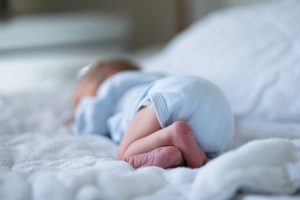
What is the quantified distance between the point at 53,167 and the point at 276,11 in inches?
32.0

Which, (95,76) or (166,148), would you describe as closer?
(166,148)

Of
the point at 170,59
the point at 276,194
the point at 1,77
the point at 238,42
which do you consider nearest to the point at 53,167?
the point at 276,194

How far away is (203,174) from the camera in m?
0.56

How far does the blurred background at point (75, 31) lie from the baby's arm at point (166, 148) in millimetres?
1316

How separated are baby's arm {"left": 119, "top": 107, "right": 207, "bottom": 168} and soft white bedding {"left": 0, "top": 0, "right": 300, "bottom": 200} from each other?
0.04 meters

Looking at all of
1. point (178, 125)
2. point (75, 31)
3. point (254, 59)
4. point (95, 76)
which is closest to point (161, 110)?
point (178, 125)

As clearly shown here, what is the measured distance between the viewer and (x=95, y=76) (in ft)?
4.00

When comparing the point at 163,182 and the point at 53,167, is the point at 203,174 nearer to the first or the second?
the point at 163,182

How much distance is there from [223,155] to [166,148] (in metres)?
0.12

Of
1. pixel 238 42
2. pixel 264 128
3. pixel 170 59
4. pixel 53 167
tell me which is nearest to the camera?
pixel 53 167

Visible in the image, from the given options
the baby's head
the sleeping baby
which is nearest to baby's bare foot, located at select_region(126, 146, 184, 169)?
the sleeping baby

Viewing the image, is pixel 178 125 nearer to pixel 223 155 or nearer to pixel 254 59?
pixel 223 155

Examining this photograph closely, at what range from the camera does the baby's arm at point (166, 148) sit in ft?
2.20

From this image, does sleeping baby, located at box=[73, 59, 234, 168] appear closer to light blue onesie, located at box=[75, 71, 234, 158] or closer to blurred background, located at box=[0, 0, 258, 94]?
light blue onesie, located at box=[75, 71, 234, 158]
